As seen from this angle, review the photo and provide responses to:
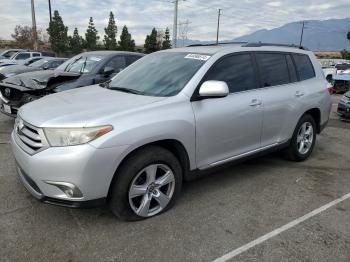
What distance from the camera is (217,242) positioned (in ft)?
10.3

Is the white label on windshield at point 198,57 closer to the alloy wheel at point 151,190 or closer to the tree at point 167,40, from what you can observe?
the alloy wheel at point 151,190

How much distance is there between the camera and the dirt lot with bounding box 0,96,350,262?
2955 mm

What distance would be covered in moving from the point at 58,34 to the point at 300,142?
153ft

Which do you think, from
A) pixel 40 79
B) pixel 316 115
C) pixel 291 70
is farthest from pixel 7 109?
pixel 316 115

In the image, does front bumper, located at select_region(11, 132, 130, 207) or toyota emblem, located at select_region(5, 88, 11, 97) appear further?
toyota emblem, located at select_region(5, 88, 11, 97)

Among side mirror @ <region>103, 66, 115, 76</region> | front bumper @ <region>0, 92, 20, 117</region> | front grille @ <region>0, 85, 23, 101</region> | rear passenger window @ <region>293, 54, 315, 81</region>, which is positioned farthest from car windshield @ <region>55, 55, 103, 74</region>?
rear passenger window @ <region>293, 54, 315, 81</region>

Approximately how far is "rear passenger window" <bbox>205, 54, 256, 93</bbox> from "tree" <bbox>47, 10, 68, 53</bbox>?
46.4 meters

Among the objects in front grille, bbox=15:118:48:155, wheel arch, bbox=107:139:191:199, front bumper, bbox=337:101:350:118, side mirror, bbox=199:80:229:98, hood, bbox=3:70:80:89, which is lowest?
front bumper, bbox=337:101:350:118

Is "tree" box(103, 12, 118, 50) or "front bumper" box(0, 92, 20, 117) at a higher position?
"tree" box(103, 12, 118, 50)

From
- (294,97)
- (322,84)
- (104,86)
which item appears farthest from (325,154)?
(104,86)

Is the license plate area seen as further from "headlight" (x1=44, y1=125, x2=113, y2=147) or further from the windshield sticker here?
"headlight" (x1=44, y1=125, x2=113, y2=147)

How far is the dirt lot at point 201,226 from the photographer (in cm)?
296

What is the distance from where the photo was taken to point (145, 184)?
339 centimetres

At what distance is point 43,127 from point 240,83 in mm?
2292
